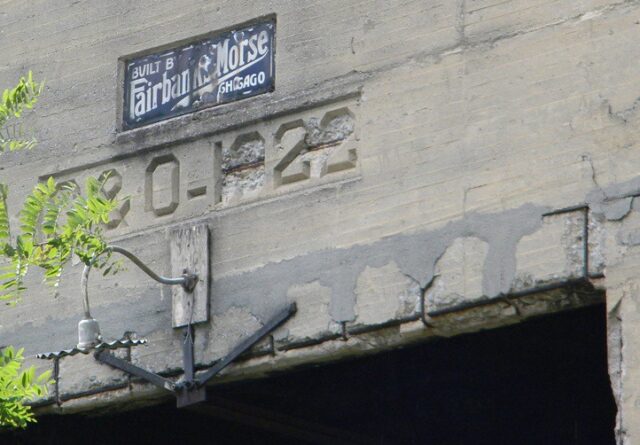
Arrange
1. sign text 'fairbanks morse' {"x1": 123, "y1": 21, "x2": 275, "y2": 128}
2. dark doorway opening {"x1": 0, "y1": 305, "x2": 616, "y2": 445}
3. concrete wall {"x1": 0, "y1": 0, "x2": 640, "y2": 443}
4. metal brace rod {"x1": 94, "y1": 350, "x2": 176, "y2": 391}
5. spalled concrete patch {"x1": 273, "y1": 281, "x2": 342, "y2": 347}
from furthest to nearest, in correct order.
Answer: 1. dark doorway opening {"x1": 0, "y1": 305, "x2": 616, "y2": 445}
2. sign text 'fairbanks morse' {"x1": 123, "y1": 21, "x2": 275, "y2": 128}
3. metal brace rod {"x1": 94, "y1": 350, "x2": 176, "y2": 391}
4. spalled concrete patch {"x1": 273, "y1": 281, "x2": 342, "y2": 347}
5. concrete wall {"x1": 0, "y1": 0, "x2": 640, "y2": 443}

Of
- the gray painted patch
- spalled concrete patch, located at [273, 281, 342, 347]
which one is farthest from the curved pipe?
spalled concrete patch, located at [273, 281, 342, 347]

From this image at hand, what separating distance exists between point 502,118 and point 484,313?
39.0 inches

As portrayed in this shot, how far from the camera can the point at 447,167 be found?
28.9 ft

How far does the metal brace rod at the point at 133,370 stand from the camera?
9352 mm

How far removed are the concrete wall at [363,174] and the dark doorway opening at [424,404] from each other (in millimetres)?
934

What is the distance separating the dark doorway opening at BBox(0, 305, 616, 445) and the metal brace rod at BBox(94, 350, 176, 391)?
0.67 meters

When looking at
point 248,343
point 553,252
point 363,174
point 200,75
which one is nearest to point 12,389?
point 248,343

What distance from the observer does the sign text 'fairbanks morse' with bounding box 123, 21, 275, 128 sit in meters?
9.74

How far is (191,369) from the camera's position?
934cm

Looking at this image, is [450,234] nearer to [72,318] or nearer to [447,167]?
[447,167]

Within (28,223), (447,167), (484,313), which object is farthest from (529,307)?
(28,223)

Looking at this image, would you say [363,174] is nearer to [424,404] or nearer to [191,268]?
[191,268]

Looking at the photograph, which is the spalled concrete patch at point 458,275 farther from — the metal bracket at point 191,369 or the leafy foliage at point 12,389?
the leafy foliage at point 12,389

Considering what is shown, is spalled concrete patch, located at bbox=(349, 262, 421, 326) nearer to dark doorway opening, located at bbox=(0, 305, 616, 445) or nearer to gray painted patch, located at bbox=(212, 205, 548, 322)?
gray painted patch, located at bbox=(212, 205, 548, 322)
